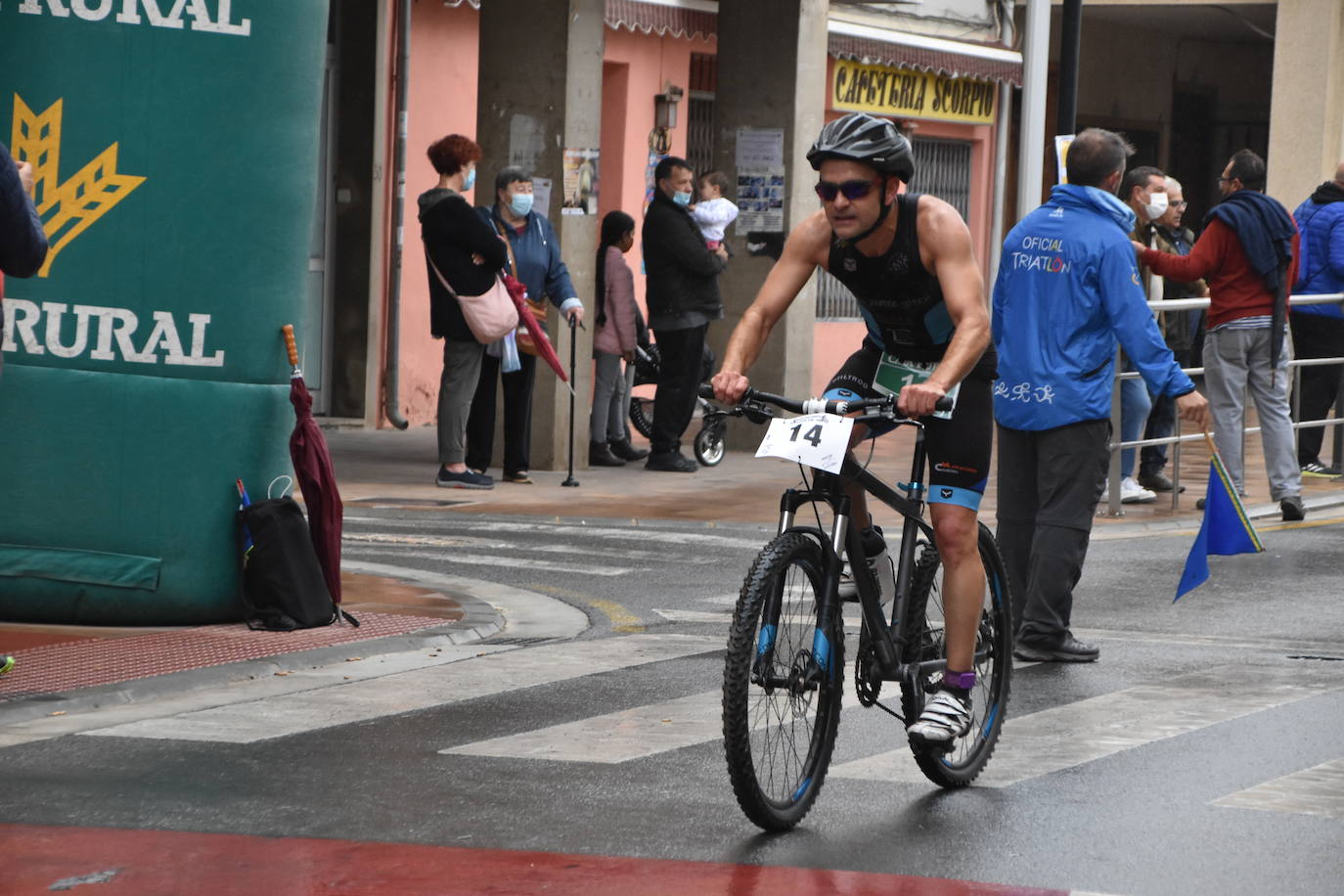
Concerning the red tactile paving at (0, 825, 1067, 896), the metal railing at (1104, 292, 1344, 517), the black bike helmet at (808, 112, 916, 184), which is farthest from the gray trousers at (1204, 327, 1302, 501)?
the red tactile paving at (0, 825, 1067, 896)

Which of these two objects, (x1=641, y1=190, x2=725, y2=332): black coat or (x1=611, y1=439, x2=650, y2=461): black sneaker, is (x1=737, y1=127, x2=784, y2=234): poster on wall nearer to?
(x1=641, y1=190, x2=725, y2=332): black coat

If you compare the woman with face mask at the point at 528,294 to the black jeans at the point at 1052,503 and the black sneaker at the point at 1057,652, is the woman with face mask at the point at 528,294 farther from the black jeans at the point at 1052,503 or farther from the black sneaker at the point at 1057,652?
the black sneaker at the point at 1057,652

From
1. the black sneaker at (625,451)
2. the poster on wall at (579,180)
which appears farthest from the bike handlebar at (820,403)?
the black sneaker at (625,451)

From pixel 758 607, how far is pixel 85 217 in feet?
13.1

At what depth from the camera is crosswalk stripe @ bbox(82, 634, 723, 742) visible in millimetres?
7082

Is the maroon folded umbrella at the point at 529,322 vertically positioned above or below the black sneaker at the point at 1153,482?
above

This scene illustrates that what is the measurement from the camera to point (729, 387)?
232 inches

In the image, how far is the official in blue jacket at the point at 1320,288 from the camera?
15.6 m

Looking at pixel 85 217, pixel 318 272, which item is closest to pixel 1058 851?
pixel 85 217

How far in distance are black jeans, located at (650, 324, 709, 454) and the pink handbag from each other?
227 centimetres

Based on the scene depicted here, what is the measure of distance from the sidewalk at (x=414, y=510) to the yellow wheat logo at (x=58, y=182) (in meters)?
1.49

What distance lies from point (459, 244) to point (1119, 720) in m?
7.27

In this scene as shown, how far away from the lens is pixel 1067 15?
52.7ft

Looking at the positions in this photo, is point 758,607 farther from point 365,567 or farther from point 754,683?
point 365,567
